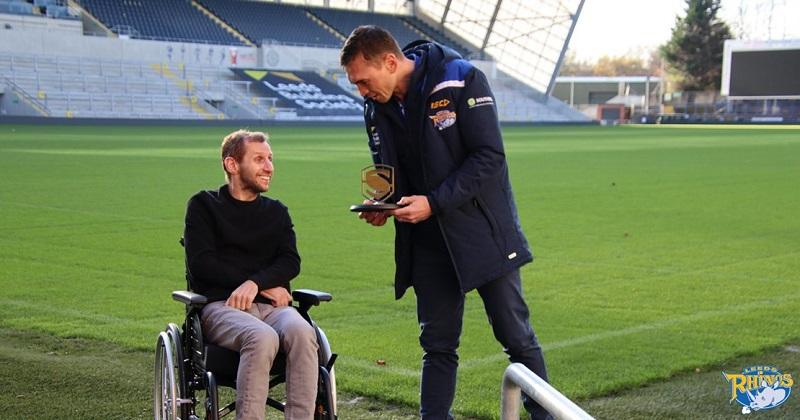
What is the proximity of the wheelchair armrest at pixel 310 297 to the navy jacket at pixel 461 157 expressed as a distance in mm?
525

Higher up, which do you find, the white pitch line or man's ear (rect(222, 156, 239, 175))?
man's ear (rect(222, 156, 239, 175))

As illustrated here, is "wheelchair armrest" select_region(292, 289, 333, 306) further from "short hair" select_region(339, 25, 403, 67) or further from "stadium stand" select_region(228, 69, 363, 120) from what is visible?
"stadium stand" select_region(228, 69, 363, 120)

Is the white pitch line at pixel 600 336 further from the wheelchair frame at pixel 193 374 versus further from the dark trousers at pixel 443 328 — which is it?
the wheelchair frame at pixel 193 374

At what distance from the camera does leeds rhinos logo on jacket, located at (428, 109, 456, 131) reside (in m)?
4.12

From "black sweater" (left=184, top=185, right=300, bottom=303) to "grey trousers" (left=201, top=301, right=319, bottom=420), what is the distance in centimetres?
21

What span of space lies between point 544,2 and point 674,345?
67.7m

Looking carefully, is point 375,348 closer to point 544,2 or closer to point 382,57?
point 382,57

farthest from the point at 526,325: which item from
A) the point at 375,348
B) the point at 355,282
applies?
the point at 355,282

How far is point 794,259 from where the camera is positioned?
9.84 m

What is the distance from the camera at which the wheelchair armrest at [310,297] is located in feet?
14.3

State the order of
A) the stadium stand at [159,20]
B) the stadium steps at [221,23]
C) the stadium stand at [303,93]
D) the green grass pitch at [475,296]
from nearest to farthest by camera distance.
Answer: the green grass pitch at [475,296] < the stadium stand at [303,93] < the stadium stand at [159,20] < the stadium steps at [221,23]

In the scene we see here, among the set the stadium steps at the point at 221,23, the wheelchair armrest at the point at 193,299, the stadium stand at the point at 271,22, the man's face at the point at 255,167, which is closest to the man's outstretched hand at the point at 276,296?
the wheelchair armrest at the point at 193,299

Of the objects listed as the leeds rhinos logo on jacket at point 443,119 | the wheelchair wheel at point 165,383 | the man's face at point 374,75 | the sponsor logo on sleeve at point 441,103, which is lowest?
the wheelchair wheel at point 165,383

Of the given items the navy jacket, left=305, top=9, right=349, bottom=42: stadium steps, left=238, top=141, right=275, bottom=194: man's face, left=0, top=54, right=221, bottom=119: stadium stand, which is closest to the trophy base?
the navy jacket
